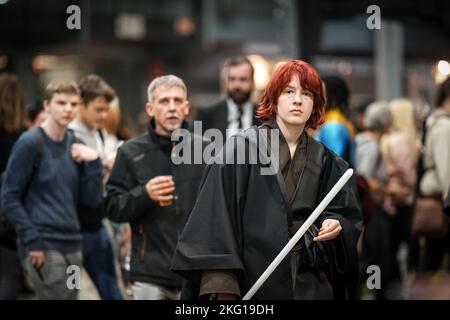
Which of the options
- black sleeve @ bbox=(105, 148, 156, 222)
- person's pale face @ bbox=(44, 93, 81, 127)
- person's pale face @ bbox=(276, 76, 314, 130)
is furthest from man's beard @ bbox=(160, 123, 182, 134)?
person's pale face @ bbox=(276, 76, 314, 130)

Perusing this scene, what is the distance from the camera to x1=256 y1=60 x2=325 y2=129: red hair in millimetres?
5387

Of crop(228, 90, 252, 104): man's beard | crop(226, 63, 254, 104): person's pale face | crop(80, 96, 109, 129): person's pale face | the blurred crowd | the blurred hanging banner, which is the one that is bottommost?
the blurred crowd

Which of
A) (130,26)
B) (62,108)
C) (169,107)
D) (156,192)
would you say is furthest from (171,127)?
(130,26)

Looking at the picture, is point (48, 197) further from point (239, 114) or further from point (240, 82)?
point (240, 82)

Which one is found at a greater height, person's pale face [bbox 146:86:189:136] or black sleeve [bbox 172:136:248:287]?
person's pale face [bbox 146:86:189:136]

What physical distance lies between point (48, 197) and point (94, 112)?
1282mm

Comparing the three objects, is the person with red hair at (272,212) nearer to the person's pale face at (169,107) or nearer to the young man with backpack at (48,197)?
the person's pale face at (169,107)

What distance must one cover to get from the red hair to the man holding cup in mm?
1267

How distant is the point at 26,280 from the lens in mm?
7984

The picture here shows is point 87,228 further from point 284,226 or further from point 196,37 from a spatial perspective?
point 196,37

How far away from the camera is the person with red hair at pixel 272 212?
206 inches

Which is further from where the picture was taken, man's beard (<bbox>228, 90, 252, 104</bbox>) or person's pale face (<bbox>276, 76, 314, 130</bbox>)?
man's beard (<bbox>228, 90, 252, 104</bbox>)

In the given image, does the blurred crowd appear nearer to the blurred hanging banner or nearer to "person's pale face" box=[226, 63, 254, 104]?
"person's pale face" box=[226, 63, 254, 104]

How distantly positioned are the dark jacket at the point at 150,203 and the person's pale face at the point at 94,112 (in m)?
1.45
